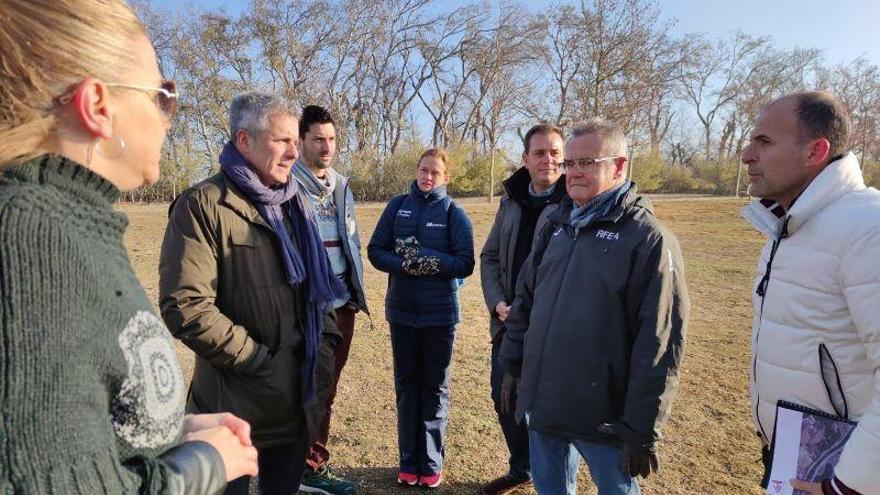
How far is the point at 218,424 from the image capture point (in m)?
1.22

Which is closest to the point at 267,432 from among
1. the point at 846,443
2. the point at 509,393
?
the point at 509,393

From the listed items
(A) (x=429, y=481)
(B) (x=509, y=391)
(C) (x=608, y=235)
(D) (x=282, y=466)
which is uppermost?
(C) (x=608, y=235)

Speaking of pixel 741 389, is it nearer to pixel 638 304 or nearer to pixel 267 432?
pixel 638 304

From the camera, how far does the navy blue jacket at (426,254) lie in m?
3.43

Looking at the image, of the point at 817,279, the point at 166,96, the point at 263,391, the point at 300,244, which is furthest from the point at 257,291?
the point at 817,279

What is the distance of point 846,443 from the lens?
1614 mm

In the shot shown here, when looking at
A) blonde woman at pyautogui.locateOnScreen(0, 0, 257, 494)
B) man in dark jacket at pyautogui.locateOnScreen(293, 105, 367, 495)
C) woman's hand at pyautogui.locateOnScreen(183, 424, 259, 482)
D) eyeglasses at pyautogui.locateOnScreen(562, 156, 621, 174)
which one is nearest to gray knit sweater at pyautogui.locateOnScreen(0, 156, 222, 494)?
blonde woman at pyautogui.locateOnScreen(0, 0, 257, 494)

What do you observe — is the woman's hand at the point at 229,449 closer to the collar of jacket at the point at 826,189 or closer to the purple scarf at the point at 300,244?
the purple scarf at the point at 300,244

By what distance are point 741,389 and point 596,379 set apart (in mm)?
3300

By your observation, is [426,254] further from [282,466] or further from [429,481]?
[282,466]

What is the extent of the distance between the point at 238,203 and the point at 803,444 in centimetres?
220

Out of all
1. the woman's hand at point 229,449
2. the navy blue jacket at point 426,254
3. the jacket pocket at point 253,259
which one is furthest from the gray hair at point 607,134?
the woman's hand at point 229,449

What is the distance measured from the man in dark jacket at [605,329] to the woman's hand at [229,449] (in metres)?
1.44

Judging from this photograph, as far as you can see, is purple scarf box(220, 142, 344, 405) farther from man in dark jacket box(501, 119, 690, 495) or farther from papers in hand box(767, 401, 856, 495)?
papers in hand box(767, 401, 856, 495)
